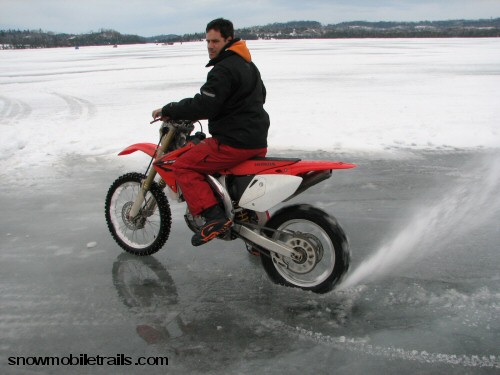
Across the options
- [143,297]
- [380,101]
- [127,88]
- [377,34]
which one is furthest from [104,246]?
[377,34]

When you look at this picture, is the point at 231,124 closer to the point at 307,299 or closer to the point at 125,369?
the point at 307,299

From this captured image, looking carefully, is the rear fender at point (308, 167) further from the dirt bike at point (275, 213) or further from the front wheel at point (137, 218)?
the front wheel at point (137, 218)

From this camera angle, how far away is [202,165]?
3.86 m

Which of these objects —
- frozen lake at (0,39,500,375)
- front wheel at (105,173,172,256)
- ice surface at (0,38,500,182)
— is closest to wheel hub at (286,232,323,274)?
frozen lake at (0,39,500,375)

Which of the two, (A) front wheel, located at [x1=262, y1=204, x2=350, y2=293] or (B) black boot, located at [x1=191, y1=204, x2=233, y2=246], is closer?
(A) front wheel, located at [x1=262, y1=204, x2=350, y2=293]

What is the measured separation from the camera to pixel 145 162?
7996mm

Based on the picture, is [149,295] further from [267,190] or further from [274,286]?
[267,190]

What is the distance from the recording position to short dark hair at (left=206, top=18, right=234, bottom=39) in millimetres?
3667

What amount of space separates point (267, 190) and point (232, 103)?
73 centimetres

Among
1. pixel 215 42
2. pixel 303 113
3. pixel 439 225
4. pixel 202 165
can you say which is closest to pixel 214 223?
pixel 202 165

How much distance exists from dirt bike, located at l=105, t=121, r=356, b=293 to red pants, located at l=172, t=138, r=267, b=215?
8cm

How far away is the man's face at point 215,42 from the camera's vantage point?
3.70 meters

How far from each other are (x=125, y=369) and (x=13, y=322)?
3.75 ft

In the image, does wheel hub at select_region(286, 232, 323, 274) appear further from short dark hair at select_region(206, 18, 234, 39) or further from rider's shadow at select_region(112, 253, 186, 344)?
short dark hair at select_region(206, 18, 234, 39)
